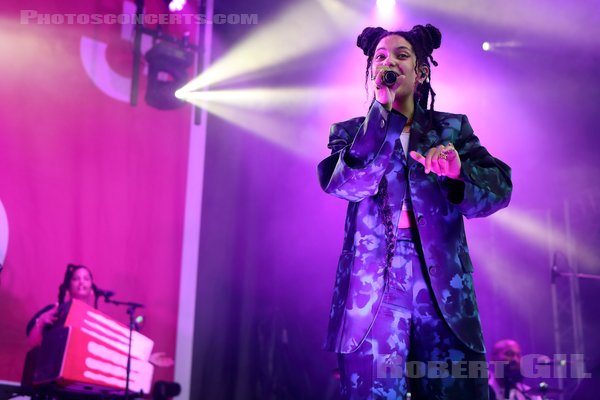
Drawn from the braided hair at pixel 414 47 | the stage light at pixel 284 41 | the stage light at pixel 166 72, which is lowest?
the braided hair at pixel 414 47

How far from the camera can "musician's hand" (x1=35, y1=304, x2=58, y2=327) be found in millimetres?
5171

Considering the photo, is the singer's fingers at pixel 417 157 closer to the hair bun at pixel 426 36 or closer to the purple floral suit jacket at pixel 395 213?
the purple floral suit jacket at pixel 395 213

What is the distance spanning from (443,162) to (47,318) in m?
4.47

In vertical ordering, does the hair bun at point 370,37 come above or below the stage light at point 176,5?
below

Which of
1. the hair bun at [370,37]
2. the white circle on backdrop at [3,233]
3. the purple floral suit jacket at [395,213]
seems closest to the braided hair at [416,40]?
the hair bun at [370,37]

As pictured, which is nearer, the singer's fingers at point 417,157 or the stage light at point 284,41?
the singer's fingers at point 417,157

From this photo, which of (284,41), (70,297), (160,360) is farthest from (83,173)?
(284,41)

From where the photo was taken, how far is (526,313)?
7.57 meters

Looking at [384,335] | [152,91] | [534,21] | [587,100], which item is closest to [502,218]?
[587,100]

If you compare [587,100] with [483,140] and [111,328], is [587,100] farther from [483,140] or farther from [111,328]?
[111,328]

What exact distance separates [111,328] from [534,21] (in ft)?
18.1

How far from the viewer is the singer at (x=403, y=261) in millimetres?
1721

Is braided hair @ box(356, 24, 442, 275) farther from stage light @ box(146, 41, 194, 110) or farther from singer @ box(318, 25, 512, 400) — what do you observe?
stage light @ box(146, 41, 194, 110)

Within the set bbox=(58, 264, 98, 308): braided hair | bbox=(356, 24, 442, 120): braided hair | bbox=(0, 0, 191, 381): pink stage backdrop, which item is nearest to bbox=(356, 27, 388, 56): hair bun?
bbox=(356, 24, 442, 120): braided hair
